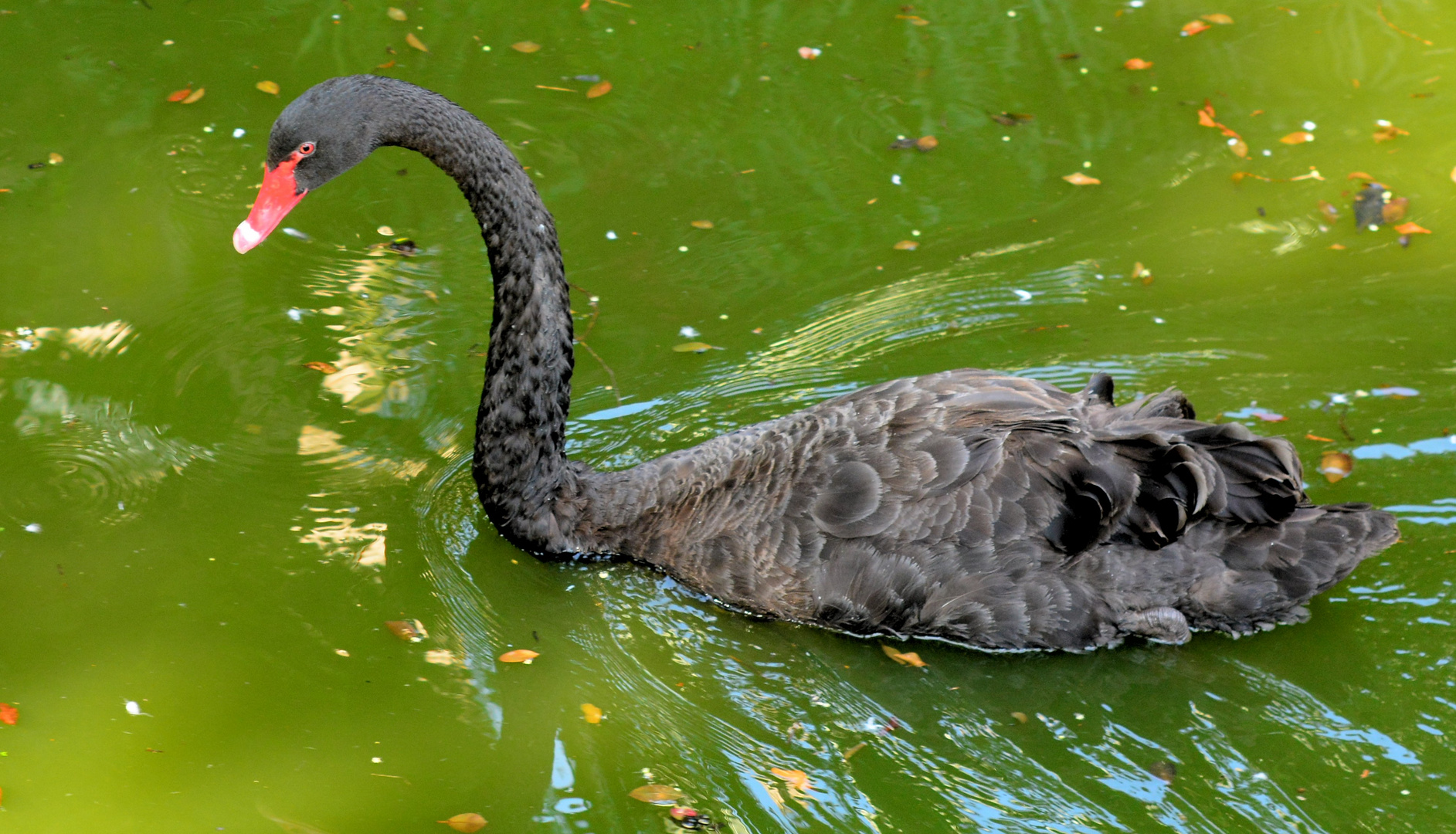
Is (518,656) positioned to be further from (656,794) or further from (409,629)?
(656,794)

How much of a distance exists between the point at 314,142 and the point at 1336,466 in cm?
418

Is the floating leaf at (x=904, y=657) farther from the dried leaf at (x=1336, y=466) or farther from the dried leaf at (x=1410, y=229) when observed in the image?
the dried leaf at (x=1410, y=229)

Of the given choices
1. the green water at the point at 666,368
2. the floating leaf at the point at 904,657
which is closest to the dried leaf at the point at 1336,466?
the green water at the point at 666,368

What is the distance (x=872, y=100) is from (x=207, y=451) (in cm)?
448

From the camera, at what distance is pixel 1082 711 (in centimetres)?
445

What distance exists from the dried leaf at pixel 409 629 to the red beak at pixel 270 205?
141cm

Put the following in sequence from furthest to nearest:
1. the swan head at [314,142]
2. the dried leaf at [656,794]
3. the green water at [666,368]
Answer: the swan head at [314,142], the green water at [666,368], the dried leaf at [656,794]

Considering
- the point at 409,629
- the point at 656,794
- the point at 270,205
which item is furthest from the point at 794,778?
the point at 270,205

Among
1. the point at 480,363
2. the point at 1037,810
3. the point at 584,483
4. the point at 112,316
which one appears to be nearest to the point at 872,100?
the point at 480,363

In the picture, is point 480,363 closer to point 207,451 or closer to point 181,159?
point 207,451

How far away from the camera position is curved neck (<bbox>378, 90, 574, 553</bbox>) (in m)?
4.57

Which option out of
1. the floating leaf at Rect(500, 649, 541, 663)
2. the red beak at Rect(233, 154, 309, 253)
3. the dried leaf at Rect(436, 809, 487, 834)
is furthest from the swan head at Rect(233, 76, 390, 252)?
the dried leaf at Rect(436, 809, 487, 834)

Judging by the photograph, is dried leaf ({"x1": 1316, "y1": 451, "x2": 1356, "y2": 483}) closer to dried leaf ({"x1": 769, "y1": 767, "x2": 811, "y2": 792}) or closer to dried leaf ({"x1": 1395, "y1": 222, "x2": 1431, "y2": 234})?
dried leaf ({"x1": 1395, "y1": 222, "x2": 1431, "y2": 234})

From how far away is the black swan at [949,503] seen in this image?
4.49 metres
